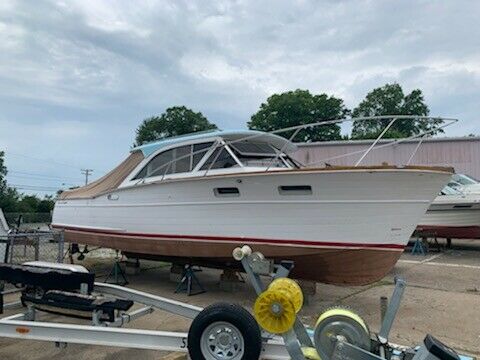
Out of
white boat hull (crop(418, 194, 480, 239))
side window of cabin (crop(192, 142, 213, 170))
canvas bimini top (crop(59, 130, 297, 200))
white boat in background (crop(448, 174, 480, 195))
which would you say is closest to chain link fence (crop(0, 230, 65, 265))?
canvas bimini top (crop(59, 130, 297, 200))

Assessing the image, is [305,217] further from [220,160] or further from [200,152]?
[200,152]

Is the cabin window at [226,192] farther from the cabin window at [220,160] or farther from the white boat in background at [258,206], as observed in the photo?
the cabin window at [220,160]

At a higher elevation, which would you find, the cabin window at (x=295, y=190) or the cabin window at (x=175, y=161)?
the cabin window at (x=175, y=161)

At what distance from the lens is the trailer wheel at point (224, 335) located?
3.33m

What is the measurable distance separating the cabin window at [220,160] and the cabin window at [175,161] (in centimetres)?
20

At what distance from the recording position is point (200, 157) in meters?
7.70

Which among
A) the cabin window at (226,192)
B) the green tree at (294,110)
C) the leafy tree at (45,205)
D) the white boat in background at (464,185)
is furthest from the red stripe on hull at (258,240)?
the green tree at (294,110)

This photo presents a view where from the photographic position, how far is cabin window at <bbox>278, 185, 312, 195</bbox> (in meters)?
6.20

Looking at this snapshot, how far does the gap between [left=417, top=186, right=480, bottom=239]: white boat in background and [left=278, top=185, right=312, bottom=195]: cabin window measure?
23.6ft

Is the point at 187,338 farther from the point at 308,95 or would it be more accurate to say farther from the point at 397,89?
the point at 397,89

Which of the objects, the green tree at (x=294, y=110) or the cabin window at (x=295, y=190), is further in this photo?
the green tree at (x=294, y=110)

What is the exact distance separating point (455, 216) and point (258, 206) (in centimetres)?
793

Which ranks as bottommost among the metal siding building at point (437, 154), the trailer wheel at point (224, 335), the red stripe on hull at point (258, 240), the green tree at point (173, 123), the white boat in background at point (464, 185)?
the trailer wheel at point (224, 335)

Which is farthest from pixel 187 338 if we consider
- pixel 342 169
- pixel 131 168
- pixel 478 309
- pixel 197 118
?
pixel 197 118
